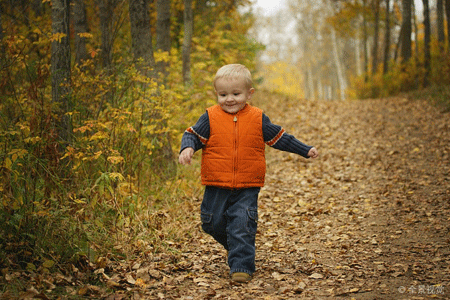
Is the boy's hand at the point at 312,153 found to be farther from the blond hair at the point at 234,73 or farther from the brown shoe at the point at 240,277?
the brown shoe at the point at 240,277

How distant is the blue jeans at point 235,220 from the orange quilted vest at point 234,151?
5.0 inches

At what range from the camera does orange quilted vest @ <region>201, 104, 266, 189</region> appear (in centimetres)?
367

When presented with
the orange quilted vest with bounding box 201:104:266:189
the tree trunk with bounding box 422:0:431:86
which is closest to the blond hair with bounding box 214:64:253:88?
the orange quilted vest with bounding box 201:104:266:189

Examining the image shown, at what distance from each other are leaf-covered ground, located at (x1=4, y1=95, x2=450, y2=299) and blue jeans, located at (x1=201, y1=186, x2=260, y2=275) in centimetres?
23

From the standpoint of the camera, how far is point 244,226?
3.64m

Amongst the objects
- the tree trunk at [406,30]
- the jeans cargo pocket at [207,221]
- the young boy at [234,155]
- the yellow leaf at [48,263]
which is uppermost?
the tree trunk at [406,30]

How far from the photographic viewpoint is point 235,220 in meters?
3.66

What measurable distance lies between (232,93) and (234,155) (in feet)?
1.84

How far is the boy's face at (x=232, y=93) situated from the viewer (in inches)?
143

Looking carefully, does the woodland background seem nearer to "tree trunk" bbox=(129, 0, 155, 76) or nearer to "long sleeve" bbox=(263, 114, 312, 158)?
"tree trunk" bbox=(129, 0, 155, 76)

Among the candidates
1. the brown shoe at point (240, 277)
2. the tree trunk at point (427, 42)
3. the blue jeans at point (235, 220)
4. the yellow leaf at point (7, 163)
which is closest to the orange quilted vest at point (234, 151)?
the blue jeans at point (235, 220)

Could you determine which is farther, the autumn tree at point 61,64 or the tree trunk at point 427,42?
the tree trunk at point 427,42

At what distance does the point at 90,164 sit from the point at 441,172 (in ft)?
19.3

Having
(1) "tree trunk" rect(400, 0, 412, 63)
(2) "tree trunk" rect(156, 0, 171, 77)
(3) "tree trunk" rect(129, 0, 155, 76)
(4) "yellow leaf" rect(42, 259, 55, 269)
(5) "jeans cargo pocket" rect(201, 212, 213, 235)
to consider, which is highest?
(1) "tree trunk" rect(400, 0, 412, 63)
